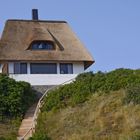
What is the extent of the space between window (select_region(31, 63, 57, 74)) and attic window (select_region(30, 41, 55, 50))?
1.73 meters

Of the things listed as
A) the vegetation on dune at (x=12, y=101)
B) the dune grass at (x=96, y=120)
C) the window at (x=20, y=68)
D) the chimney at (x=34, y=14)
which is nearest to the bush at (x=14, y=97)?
the vegetation on dune at (x=12, y=101)

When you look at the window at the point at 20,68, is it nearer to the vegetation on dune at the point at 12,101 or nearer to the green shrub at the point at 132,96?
the vegetation on dune at the point at 12,101

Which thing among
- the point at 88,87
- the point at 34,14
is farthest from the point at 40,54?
the point at 88,87

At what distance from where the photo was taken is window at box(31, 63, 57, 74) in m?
43.9

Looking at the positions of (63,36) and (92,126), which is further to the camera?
(63,36)

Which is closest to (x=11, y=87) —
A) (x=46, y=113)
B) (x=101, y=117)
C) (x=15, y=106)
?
(x=15, y=106)

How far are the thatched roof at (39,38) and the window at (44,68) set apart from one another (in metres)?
0.66

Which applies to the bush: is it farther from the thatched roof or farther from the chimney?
the chimney

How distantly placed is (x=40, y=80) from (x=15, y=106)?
233 inches

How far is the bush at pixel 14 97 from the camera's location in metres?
35.5

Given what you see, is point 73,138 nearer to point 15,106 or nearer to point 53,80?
point 15,106


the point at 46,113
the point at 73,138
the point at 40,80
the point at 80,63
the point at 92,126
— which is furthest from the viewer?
the point at 80,63

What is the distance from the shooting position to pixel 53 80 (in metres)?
42.0

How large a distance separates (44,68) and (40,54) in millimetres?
1111
